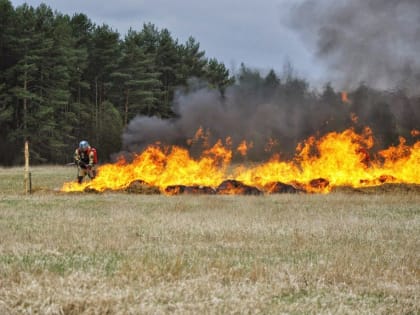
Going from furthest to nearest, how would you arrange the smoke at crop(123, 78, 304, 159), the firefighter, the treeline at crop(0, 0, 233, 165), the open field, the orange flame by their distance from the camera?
the treeline at crop(0, 0, 233, 165) → the orange flame → the smoke at crop(123, 78, 304, 159) → the firefighter → the open field

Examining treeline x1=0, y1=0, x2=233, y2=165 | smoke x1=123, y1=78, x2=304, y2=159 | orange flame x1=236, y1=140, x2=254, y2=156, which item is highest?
treeline x1=0, y1=0, x2=233, y2=165

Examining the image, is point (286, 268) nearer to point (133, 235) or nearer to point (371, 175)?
point (133, 235)

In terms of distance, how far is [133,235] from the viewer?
36.1 feet

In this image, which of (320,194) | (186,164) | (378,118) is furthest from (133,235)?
(378,118)

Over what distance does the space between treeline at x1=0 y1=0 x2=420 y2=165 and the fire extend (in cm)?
95

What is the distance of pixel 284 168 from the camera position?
2420 cm

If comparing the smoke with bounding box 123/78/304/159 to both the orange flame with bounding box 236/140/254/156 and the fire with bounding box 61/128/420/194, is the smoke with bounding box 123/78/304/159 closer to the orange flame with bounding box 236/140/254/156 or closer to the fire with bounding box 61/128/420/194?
the orange flame with bounding box 236/140/254/156

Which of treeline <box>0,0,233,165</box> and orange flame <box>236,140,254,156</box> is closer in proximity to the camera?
orange flame <box>236,140,254,156</box>

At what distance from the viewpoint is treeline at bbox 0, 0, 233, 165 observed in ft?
156

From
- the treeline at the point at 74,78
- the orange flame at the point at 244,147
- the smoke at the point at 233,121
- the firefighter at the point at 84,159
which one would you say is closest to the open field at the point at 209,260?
the firefighter at the point at 84,159

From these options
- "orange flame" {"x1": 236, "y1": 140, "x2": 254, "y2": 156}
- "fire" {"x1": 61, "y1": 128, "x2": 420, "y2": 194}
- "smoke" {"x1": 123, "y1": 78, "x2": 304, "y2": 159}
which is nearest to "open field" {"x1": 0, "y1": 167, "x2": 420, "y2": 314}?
"fire" {"x1": 61, "y1": 128, "x2": 420, "y2": 194}

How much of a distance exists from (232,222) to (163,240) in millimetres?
2632

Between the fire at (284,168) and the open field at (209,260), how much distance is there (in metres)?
5.89

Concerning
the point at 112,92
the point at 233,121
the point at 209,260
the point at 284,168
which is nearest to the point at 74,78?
the point at 112,92
